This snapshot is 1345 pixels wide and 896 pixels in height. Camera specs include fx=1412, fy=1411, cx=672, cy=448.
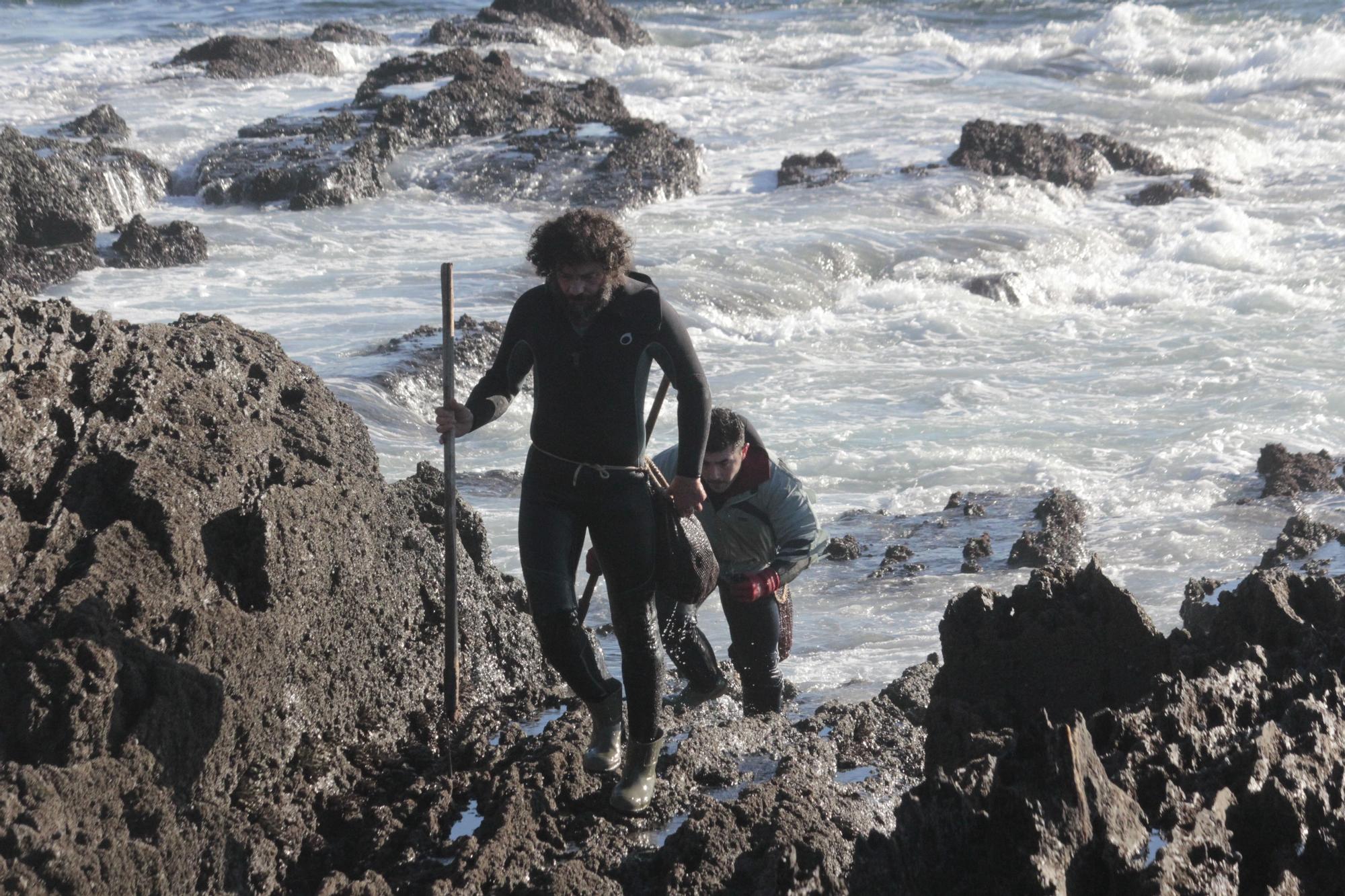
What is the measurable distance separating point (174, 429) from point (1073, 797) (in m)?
2.87

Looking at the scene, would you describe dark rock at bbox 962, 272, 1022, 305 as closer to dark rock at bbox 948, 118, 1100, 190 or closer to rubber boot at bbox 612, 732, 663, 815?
dark rock at bbox 948, 118, 1100, 190

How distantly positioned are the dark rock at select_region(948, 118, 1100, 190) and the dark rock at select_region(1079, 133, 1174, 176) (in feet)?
2.58

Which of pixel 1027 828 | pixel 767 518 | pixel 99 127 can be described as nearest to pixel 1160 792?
pixel 1027 828

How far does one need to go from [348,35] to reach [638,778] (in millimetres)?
26841

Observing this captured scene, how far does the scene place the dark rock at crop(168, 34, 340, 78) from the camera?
24.2 m

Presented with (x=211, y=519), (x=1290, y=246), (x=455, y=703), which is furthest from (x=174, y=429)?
(x=1290, y=246)

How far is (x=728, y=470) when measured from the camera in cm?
542

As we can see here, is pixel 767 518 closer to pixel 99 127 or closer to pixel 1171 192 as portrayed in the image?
pixel 1171 192

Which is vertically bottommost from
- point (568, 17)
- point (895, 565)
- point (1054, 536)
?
point (895, 565)

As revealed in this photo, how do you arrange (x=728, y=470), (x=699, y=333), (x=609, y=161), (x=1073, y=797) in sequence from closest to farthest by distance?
(x=1073, y=797), (x=728, y=470), (x=699, y=333), (x=609, y=161)

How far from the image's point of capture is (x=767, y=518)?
18.2ft

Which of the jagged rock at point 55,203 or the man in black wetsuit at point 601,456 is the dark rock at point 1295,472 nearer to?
the man in black wetsuit at point 601,456

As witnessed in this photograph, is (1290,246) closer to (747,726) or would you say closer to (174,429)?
(747,726)

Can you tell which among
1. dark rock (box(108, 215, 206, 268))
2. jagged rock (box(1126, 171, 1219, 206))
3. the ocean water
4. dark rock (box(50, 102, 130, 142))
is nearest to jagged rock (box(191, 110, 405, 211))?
the ocean water
